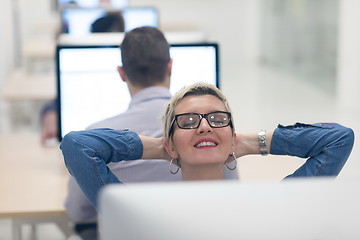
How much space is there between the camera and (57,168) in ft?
9.70

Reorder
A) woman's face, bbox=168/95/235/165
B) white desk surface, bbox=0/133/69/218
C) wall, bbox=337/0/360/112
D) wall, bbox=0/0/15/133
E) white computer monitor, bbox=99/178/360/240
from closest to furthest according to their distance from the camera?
white computer monitor, bbox=99/178/360/240, woman's face, bbox=168/95/235/165, white desk surface, bbox=0/133/69/218, wall, bbox=0/0/15/133, wall, bbox=337/0/360/112

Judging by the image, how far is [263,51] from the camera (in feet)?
36.0

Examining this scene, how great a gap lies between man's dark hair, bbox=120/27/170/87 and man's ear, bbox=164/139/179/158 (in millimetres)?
657

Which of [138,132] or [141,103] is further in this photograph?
[141,103]

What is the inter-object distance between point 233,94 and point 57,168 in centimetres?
542

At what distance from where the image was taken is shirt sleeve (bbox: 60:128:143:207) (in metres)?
1.89

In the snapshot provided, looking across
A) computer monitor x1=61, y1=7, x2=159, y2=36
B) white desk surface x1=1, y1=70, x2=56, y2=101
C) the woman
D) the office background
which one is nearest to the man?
the woman

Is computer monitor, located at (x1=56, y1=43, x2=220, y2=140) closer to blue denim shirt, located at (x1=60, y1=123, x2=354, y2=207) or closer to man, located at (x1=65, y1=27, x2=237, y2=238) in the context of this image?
man, located at (x1=65, y1=27, x2=237, y2=238)

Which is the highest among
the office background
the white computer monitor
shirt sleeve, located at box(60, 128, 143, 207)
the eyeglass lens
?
the white computer monitor

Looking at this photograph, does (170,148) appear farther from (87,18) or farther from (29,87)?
(87,18)

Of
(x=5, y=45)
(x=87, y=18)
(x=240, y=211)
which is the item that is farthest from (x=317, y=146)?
(x=5, y=45)

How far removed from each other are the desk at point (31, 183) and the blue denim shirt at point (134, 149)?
568 mm

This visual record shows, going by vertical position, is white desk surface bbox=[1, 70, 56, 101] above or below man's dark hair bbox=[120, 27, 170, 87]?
below

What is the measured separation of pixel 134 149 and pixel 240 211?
0.95 meters
